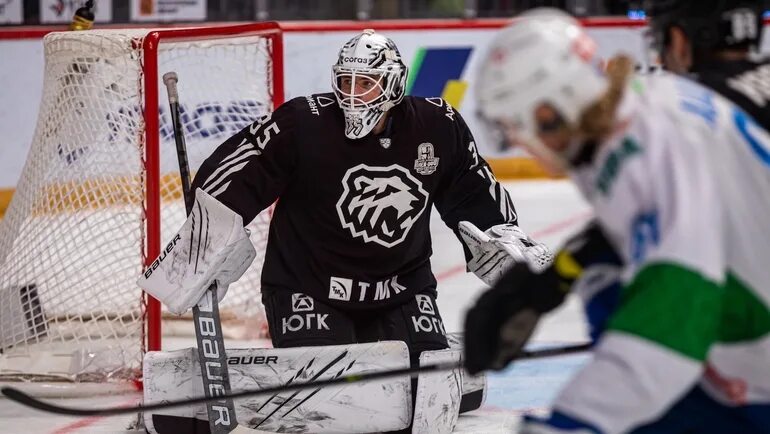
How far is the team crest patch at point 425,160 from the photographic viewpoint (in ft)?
12.4

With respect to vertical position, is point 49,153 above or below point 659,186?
below

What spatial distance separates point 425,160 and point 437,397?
0.66 meters

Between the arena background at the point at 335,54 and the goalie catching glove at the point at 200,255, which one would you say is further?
the arena background at the point at 335,54

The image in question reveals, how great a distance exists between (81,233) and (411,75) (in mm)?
3559

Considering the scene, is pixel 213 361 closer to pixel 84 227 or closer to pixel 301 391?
pixel 301 391

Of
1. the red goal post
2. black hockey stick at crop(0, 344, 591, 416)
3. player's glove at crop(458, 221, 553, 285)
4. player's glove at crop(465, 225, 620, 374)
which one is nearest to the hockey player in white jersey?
player's glove at crop(465, 225, 620, 374)

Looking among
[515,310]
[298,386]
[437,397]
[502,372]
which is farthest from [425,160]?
[515,310]

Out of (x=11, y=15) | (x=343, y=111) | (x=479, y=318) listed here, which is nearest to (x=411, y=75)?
(x=11, y=15)

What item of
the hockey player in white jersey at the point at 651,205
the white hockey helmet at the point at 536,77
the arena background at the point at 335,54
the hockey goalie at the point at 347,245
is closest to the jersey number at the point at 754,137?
the hockey player in white jersey at the point at 651,205

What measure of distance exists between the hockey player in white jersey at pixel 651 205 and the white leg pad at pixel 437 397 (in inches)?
65.6

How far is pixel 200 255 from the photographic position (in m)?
3.64

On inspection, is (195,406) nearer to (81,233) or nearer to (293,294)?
(293,294)

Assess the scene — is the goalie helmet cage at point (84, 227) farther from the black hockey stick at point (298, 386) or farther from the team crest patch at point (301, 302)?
the black hockey stick at point (298, 386)

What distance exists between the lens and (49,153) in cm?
440
